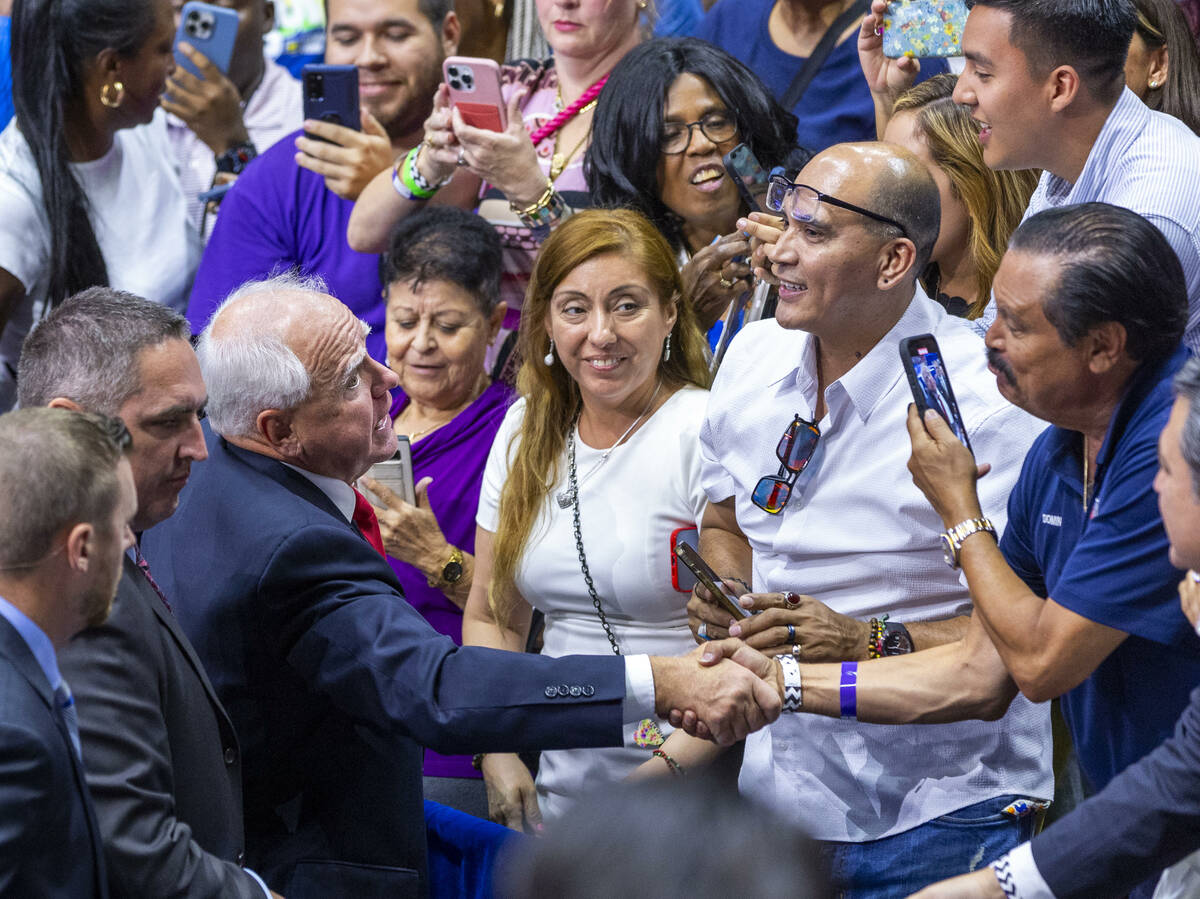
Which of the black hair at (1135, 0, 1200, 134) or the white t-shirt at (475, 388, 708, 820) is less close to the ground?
the black hair at (1135, 0, 1200, 134)

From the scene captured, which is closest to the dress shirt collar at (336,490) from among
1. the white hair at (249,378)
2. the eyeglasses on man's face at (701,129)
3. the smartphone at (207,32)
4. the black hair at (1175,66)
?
the white hair at (249,378)

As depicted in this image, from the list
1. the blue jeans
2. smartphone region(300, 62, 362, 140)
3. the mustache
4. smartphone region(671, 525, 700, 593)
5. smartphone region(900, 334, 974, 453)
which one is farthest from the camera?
smartphone region(300, 62, 362, 140)

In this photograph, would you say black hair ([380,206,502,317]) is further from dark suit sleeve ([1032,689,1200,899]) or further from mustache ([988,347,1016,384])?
dark suit sleeve ([1032,689,1200,899])

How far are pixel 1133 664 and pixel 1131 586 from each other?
188mm

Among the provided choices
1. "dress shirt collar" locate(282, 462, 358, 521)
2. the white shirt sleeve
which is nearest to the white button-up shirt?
the white shirt sleeve

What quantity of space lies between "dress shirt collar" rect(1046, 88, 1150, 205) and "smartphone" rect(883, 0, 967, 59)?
2.30 feet

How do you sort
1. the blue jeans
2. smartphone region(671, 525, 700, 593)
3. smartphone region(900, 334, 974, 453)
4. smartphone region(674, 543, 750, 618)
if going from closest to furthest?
smartphone region(900, 334, 974, 453), the blue jeans, smartphone region(674, 543, 750, 618), smartphone region(671, 525, 700, 593)

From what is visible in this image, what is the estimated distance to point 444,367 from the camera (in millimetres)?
4238

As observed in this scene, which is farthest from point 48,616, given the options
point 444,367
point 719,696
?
point 444,367

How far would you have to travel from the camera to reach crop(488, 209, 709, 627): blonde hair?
362 centimetres

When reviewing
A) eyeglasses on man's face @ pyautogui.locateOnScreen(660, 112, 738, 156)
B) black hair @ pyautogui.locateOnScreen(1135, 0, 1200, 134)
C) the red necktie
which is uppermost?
black hair @ pyautogui.locateOnScreen(1135, 0, 1200, 134)

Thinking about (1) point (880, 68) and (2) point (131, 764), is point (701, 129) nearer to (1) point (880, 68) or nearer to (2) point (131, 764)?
(1) point (880, 68)

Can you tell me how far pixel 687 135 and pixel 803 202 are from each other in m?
0.99

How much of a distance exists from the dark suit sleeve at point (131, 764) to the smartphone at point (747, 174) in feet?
6.95
